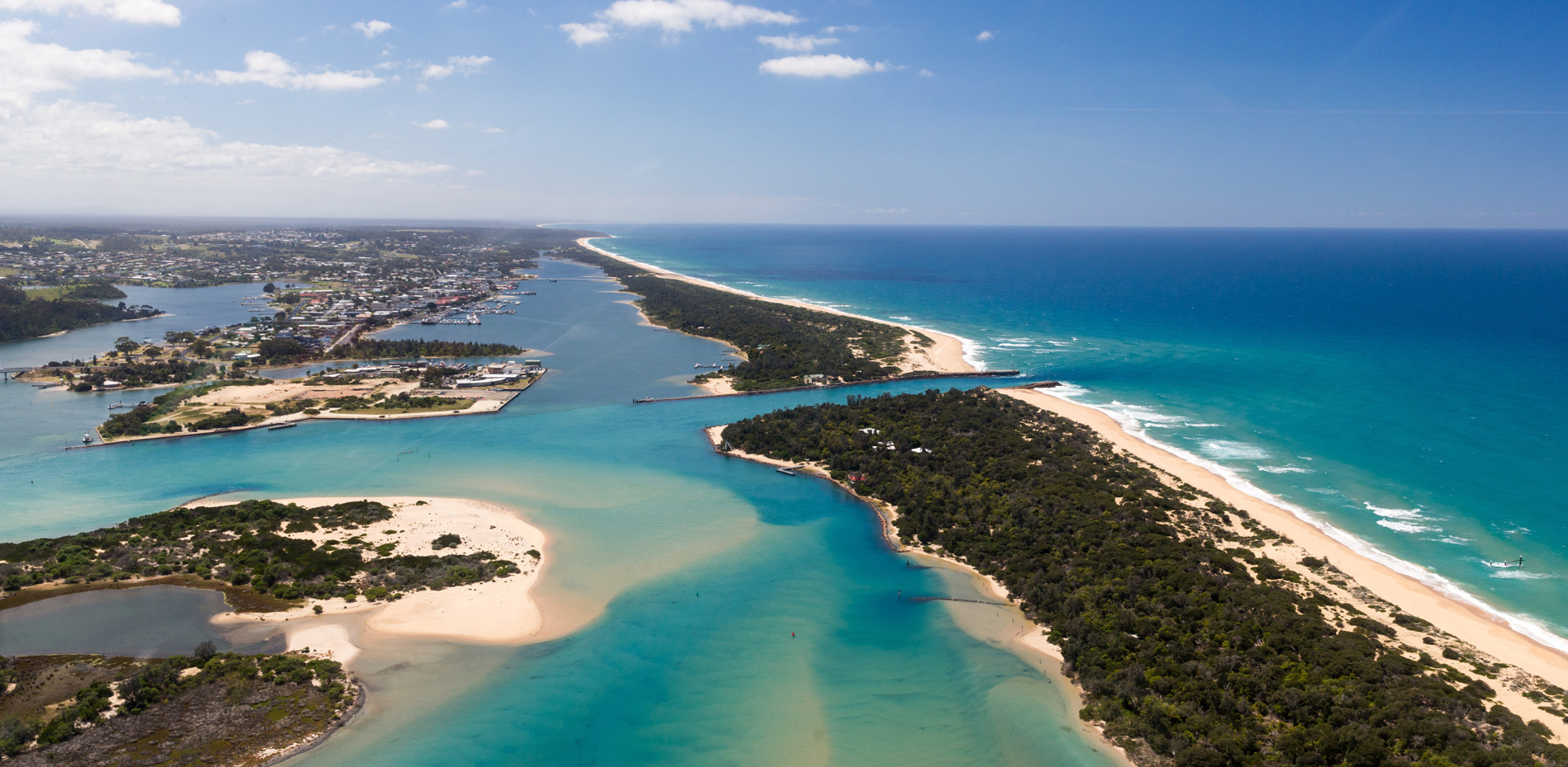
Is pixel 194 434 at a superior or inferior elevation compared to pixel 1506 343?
inferior

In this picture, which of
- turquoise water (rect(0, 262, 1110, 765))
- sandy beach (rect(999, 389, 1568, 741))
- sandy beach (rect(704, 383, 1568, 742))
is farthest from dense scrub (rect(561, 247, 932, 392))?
sandy beach (rect(999, 389, 1568, 741))

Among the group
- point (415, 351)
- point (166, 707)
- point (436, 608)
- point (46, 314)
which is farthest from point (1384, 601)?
point (46, 314)


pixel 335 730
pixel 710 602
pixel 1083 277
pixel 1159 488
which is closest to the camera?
pixel 335 730

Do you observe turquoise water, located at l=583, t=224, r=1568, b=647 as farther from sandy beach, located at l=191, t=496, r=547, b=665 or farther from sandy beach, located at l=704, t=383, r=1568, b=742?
sandy beach, located at l=191, t=496, r=547, b=665

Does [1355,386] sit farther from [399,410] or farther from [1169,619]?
[399,410]

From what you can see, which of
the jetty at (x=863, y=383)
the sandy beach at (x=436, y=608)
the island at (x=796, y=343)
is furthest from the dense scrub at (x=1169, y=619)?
the island at (x=796, y=343)

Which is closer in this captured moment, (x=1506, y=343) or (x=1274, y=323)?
(x=1506, y=343)

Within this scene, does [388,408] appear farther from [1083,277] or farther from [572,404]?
[1083,277]

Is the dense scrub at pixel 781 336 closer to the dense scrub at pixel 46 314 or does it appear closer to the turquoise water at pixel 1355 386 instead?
the turquoise water at pixel 1355 386

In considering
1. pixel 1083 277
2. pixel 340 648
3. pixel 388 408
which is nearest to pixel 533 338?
pixel 388 408
